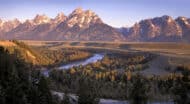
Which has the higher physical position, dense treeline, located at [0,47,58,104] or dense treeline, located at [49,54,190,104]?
dense treeline, located at [0,47,58,104]

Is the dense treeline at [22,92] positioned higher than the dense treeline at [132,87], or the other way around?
the dense treeline at [22,92]

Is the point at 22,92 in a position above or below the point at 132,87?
above

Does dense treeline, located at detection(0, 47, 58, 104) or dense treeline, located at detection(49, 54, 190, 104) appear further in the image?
dense treeline, located at detection(49, 54, 190, 104)

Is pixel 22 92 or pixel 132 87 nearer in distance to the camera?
pixel 22 92

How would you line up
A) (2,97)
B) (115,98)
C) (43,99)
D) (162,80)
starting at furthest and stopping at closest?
(162,80), (115,98), (43,99), (2,97)

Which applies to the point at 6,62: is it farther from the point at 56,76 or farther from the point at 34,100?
the point at 56,76

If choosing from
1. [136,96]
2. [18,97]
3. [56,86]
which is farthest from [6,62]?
[56,86]

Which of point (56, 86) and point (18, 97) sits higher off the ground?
point (18, 97)

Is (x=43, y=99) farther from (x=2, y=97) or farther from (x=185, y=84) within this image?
(x=185, y=84)

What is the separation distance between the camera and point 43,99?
5306 centimetres

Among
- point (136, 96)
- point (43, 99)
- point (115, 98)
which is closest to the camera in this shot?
point (43, 99)

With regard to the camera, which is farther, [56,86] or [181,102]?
[56,86]

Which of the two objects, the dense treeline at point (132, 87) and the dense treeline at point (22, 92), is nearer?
the dense treeline at point (22, 92)

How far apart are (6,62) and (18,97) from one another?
60.2 ft
